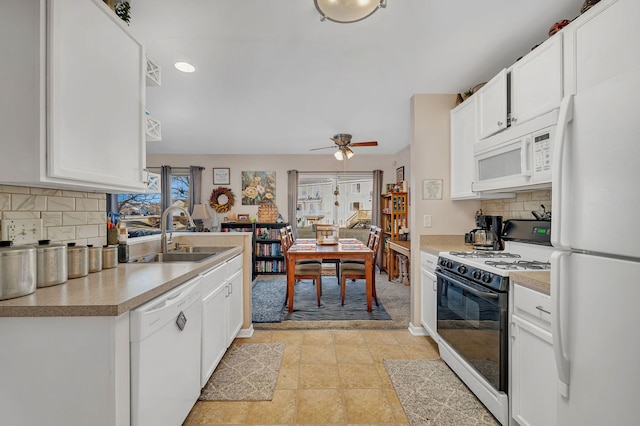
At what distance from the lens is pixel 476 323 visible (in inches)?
69.7

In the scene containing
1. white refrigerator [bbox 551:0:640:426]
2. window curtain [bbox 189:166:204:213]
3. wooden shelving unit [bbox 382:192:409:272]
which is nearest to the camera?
white refrigerator [bbox 551:0:640:426]

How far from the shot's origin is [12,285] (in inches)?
40.9

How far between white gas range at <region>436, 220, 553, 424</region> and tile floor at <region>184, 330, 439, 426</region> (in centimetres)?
50

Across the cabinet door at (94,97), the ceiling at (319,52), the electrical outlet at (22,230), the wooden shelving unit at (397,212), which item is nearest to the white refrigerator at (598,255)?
the ceiling at (319,52)

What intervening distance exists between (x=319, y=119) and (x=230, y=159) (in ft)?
9.19

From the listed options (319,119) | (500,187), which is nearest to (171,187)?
(319,119)

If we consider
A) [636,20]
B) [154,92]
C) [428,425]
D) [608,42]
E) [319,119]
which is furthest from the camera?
[319,119]

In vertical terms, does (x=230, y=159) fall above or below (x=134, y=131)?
above

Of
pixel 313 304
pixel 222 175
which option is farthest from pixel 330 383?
pixel 222 175

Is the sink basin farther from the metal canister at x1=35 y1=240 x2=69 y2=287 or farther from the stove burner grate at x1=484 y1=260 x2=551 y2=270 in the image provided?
the stove burner grate at x1=484 y1=260 x2=551 y2=270

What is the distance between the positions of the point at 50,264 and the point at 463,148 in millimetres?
2980

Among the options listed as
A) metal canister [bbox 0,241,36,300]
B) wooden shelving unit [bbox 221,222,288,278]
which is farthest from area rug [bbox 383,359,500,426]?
wooden shelving unit [bbox 221,222,288,278]

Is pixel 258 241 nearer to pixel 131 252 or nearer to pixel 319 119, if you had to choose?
pixel 319 119

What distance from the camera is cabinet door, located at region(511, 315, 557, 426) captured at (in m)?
1.26
